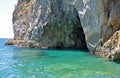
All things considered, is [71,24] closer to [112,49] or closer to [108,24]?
[108,24]

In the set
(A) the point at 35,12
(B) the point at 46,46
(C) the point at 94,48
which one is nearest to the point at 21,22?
(A) the point at 35,12

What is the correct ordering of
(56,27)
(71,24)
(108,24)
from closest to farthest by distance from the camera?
(108,24)
(71,24)
(56,27)

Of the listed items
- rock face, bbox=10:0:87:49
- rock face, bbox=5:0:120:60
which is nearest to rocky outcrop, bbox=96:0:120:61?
rock face, bbox=5:0:120:60

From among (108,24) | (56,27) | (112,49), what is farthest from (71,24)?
(112,49)

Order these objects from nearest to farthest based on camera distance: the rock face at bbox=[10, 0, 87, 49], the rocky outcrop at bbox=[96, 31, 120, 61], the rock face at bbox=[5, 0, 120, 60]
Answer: the rocky outcrop at bbox=[96, 31, 120, 61] < the rock face at bbox=[5, 0, 120, 60] < the rock face at bbox=[10, 0, 87, 49]

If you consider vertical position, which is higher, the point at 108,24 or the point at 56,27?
the point at 108,24

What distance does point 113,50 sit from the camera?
106 ft

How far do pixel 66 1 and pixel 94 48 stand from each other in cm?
1849

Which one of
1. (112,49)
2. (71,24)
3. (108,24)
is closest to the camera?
(112,49)

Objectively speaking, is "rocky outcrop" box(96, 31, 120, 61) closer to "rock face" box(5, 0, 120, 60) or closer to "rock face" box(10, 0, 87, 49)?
"rock face" box(5, 0, 120, 60)

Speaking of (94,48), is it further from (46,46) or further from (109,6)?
(46,46)

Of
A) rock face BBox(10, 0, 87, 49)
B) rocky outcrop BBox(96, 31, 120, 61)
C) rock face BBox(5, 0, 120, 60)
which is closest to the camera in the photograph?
rocky outcrop BBox(96, 31, 120, 61)

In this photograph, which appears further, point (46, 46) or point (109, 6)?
point (46, 46)

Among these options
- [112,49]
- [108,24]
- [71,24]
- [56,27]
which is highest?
[71,24]
